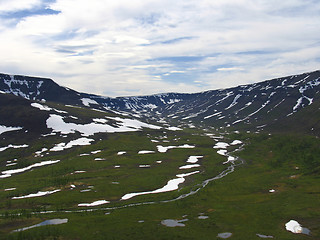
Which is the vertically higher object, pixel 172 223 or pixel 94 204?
pixel 172 223

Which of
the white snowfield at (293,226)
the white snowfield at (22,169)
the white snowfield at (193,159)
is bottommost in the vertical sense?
the white snowfield at (22,169)

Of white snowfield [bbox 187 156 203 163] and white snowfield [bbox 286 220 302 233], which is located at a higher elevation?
white snowfield [bbox 286 220 302 233]

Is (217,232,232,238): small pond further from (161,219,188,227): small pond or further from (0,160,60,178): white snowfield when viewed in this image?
(0,160,60,178): white snowfield

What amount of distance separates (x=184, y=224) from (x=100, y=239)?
64.2 ft

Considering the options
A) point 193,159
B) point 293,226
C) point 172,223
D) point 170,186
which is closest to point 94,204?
point 172,223

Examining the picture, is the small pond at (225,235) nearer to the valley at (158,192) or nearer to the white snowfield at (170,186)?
the valley at (158,192)

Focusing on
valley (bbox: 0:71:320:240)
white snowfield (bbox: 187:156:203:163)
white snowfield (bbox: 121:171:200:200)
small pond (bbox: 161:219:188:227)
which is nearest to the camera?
valley (bbox: 0:71:320:240)

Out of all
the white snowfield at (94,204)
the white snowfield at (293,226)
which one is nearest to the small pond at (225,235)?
the white snowfield at (293,226)

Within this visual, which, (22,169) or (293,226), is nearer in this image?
(293,226)

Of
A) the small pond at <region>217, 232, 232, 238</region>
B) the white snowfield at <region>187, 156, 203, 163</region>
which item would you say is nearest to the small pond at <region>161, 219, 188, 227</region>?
the small pond at <region>217, 232, 232, 238</region>

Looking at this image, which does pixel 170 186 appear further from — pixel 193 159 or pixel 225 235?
pixel 193 159

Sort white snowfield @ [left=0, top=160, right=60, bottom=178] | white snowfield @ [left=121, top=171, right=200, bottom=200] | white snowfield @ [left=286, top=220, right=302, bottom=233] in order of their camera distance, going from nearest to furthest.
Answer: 1. white snowfield @ [left=286, top=220, right=302, bottom=233]
2. white snowfield @ [left=121, top=171, right=200, bottom=200]
3. white snowfield @ [left=0, top=160, right=60, bottom=178]

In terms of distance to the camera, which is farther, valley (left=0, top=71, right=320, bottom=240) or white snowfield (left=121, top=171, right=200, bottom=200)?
white snowfield (left=121, top=171, right=200, bottom=200)

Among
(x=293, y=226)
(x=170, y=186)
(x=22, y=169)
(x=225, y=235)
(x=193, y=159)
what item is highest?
(x=293, y=226)
